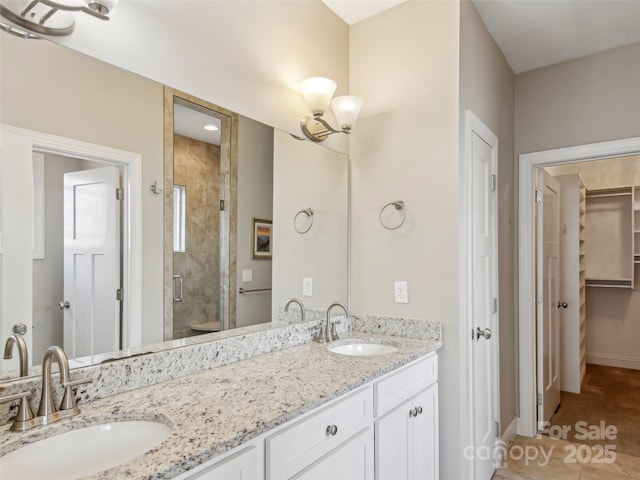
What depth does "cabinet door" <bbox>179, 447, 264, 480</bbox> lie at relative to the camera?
93cm

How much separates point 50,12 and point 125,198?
568 millimetres

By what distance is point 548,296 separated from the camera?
3.27m

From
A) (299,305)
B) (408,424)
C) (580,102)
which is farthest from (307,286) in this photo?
(580,102)

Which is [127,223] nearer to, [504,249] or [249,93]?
[249,93]

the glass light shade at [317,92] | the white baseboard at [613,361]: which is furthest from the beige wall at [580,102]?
the white baseboard at [613,361]

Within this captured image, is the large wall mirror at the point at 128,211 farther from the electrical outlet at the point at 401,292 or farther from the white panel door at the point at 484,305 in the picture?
the white panel door at the point at 484,305

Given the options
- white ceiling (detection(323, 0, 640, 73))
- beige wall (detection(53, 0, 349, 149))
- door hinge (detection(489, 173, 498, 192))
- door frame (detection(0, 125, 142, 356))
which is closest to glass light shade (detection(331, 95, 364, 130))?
beige wall (detection(53, 0, 349, 149))

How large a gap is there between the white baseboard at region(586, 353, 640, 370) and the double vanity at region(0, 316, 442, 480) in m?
4.13

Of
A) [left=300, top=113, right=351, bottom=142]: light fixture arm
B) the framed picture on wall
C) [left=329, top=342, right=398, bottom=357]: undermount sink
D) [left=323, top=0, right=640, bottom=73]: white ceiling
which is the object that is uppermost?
[left=323, top=0, right=640, bottom=73]: white ceiling

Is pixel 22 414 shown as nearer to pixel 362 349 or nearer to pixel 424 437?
pixel 362 349

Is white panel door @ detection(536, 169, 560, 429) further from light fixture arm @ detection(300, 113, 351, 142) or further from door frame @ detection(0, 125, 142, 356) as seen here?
door frame @ detection(0, 125, 142, 356)

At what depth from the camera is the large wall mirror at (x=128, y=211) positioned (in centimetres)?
112

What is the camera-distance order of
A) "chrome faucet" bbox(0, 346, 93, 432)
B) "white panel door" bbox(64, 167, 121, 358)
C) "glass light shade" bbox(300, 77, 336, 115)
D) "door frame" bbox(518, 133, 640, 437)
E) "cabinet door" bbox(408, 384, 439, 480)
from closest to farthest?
"chrome faucet" bbox(0, 346, 93, 432)
"white panel door" bbox(64, 167, 121, 358)
"cabinet door" bbox(408, 384, 439, 480)
"glass light shade" bbox(300, 77, 336, 115)
"door frame" bbox(518, 133, 640, 437)

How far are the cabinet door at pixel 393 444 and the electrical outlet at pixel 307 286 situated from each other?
0.74 m
